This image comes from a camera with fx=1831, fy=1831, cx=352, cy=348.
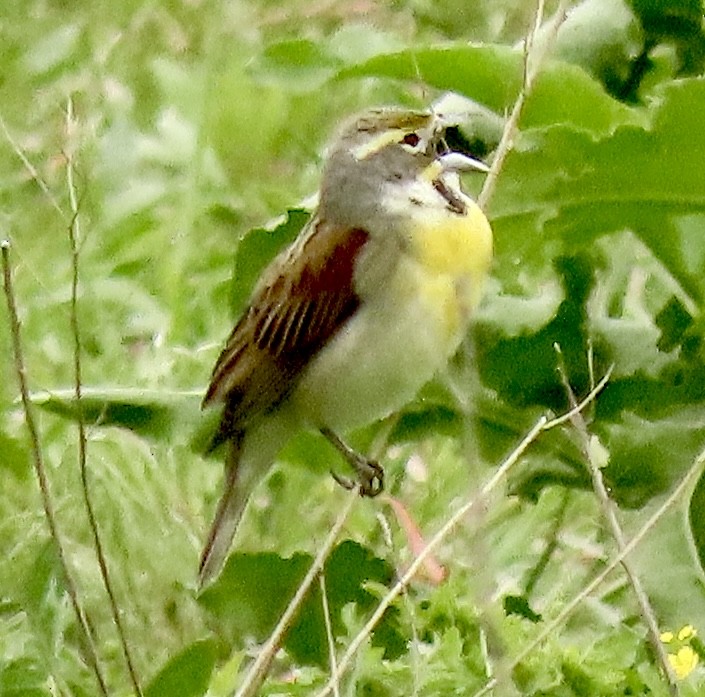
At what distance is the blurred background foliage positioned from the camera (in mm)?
1972

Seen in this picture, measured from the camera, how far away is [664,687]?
1.73m

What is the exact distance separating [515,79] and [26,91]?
2.00 metres

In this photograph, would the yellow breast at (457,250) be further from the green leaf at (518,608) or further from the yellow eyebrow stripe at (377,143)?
the green leaf at (518,608)

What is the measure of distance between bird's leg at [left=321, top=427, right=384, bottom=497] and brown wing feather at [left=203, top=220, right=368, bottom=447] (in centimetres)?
13

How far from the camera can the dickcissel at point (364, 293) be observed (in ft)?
6.98

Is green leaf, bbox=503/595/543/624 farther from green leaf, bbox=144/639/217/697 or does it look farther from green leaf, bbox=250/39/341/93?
green leaf, bbox=250/39/341/93

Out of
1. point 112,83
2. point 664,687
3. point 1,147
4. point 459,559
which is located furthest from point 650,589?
point 112,83

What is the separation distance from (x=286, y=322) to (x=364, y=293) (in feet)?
0.34

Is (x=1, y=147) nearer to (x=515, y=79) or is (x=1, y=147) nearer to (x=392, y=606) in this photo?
(x=515, y=79)

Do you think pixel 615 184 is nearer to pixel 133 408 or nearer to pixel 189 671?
pixel 133 408

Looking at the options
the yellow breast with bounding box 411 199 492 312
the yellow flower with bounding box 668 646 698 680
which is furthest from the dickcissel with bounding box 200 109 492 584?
the yellow flower with bounding box 668 646 698 680

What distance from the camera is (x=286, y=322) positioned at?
7.17 ft

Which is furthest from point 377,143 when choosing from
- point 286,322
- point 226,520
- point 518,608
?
point 518,608

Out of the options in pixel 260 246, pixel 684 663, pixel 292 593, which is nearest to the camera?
pixel 684 663
